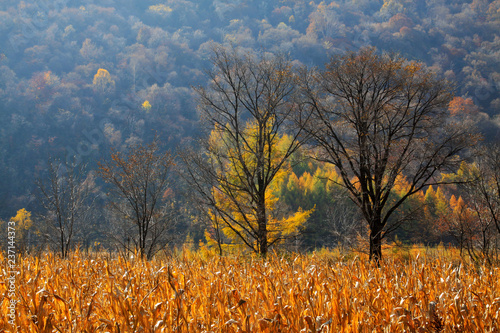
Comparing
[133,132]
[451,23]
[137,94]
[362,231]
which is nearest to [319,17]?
A: [451,23]

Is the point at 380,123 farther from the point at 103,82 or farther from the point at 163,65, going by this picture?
the point at 163,65

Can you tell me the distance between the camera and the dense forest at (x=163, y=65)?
6712 cm

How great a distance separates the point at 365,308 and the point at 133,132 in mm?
97497

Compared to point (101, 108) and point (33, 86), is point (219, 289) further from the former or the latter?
point (33, 86)

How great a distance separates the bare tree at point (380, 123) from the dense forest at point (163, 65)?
26.5m

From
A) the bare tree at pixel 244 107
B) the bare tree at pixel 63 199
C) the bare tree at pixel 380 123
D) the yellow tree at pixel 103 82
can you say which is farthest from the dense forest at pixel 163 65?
the bare tree at pixel 63 199

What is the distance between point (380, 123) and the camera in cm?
1448

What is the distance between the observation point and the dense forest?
6712cm

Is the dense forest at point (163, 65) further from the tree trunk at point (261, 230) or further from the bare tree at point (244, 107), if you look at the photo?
the tree trunk at point (261, 230)

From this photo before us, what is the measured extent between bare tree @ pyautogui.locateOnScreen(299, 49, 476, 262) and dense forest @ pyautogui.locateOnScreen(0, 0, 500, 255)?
26534mm

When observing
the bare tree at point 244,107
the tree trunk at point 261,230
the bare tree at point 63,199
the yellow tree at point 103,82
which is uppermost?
the yellow tree at point 103,82

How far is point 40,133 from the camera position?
287 ft

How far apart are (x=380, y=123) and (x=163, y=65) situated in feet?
385

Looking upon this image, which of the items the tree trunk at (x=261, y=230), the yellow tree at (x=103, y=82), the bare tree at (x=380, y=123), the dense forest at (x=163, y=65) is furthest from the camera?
the yellow tree at (x=103, y=82)
